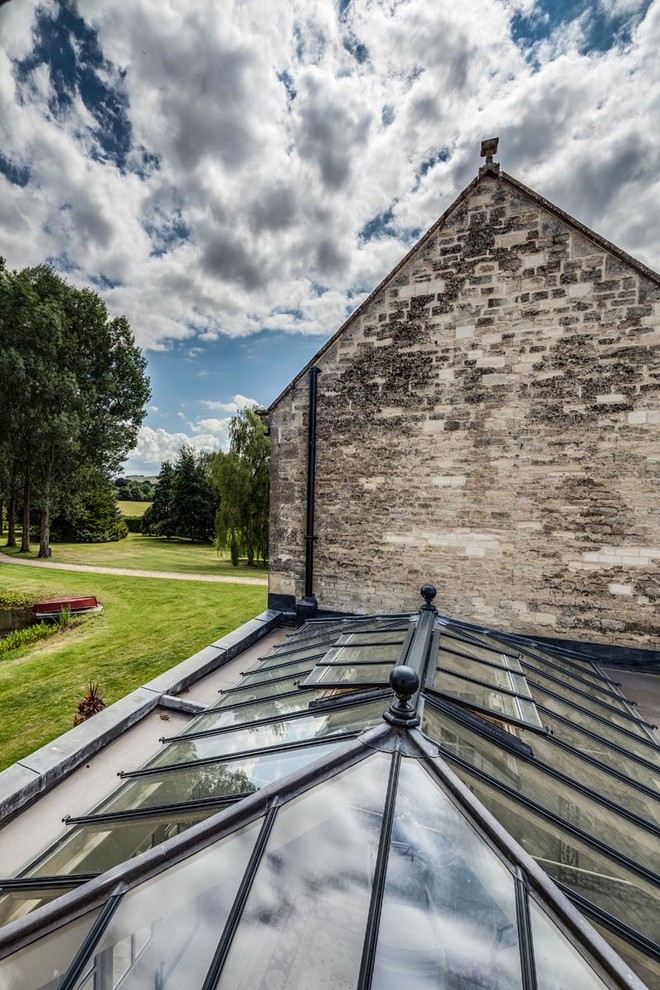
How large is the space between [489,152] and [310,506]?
660cm

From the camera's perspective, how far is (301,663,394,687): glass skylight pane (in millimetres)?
3467

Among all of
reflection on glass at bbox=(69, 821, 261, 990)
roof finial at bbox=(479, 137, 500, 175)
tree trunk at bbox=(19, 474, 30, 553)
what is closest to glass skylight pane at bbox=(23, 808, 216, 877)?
reflection on glass at bbox=(69, 821, 261, 990)

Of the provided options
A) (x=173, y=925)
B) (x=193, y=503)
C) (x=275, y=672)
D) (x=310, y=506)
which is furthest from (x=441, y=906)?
(x=193, y=503)

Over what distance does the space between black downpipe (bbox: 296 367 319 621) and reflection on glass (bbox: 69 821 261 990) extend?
620 cm

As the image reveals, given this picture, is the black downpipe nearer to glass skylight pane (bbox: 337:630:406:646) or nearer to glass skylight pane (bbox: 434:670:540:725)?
glass skylight pane (bbox: 337:630:406:646)

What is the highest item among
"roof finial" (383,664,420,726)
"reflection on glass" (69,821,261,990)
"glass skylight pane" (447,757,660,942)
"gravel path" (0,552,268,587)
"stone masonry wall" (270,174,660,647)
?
"stone masonry wall" (270,174,660,647)

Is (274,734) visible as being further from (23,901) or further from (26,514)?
(26,514)

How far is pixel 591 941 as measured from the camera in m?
1.38

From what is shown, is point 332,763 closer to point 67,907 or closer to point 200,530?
point 67,907

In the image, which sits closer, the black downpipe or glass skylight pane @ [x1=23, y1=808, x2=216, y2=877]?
glass skylight pane @ [x1=23, y1=808, x2=216, y2=877]

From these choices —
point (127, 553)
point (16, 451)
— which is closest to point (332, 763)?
point (16, 451)

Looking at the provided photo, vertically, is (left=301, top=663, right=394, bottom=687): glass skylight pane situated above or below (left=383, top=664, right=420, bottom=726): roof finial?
below

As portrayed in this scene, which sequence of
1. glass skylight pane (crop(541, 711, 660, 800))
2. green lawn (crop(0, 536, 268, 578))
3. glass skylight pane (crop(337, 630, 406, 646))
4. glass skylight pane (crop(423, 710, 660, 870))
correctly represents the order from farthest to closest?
green lawn (crop(0, 536, 268, 578)) → glass skylight pane (crop(337, 630, 406, 646)) → glass skylight pane (crop(541, 711, 660, 800)) → glass skylight pane (crop(423, 710, 660, 870))

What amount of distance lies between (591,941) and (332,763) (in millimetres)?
1112
